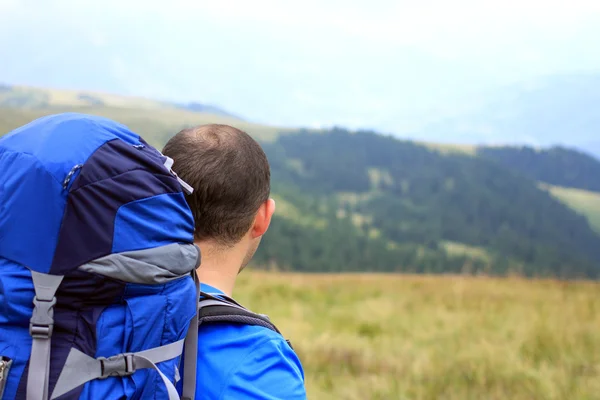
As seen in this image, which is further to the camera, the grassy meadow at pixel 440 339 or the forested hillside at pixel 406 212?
the forested hillside at pixel 406 212

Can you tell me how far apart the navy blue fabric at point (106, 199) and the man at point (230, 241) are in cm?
20

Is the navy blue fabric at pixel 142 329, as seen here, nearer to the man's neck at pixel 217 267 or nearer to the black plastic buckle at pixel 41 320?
the black plastic buckle at pixel 41 320

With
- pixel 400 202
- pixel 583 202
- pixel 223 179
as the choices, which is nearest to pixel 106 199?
pixel 223 179

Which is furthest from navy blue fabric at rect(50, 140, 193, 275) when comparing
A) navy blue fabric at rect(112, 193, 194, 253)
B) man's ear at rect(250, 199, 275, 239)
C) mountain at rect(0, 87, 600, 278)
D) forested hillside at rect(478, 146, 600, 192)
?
forested hillside at rect(478, 146, 600, 192)

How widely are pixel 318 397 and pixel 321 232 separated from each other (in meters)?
104

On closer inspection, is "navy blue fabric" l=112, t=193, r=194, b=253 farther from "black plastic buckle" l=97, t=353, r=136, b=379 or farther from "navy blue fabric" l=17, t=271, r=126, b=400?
"black plastic buckle" l=97, t=353, r=136, b=379

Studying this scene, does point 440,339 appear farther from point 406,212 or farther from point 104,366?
point 406,212

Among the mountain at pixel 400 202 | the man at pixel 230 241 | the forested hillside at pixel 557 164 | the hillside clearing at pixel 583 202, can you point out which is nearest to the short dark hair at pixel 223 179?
the man at pixel 230 241

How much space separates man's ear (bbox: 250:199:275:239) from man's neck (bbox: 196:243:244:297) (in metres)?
0.09

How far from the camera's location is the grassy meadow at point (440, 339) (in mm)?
5457

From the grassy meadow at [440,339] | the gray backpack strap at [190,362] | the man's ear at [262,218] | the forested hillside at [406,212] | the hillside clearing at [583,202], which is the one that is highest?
the man's ear at [262,218]

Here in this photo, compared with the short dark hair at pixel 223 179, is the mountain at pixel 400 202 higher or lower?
lower

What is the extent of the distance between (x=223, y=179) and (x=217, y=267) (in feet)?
0.87

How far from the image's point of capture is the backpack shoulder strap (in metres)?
1.52
